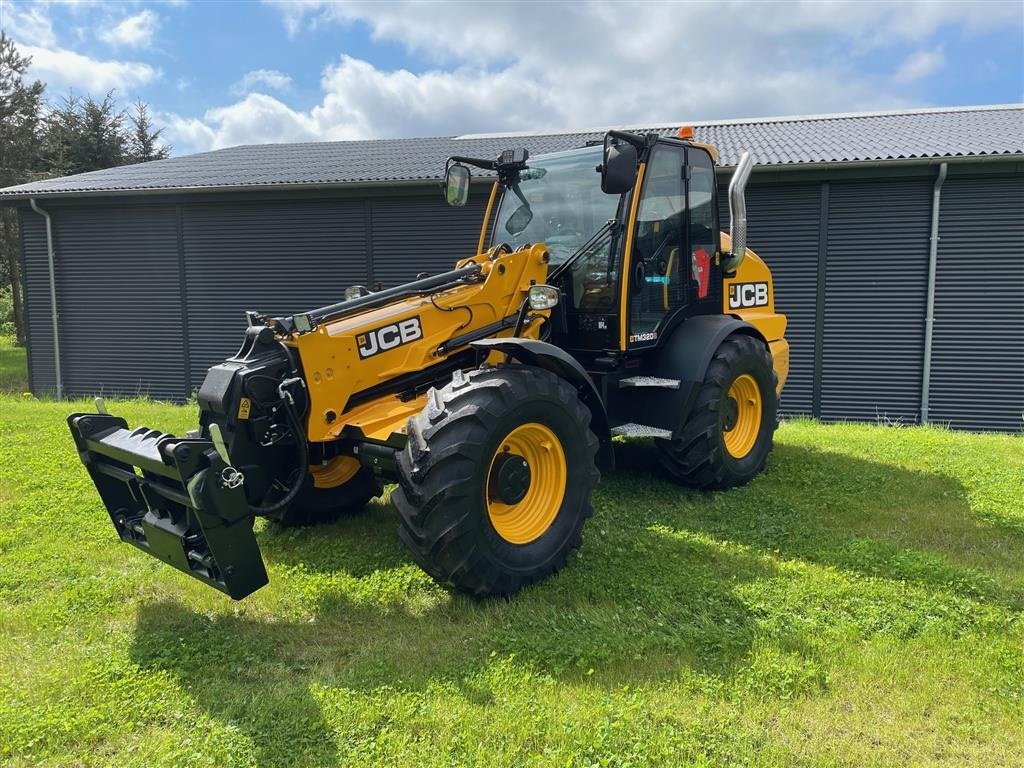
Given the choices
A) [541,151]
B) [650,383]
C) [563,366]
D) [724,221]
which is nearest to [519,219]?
[650,383]

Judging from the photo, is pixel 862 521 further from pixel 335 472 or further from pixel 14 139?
pixel 14 139

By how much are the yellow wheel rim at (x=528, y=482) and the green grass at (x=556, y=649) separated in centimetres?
37

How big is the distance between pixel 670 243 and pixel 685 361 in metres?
0.96

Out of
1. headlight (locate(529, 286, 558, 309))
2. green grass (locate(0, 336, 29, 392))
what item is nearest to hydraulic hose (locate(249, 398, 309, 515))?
headlight (locate(529, 286, 558, 309))

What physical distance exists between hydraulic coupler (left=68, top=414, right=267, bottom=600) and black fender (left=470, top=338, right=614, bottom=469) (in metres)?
1.63

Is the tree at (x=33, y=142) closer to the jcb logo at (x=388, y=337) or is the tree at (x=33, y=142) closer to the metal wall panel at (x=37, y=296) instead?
the metal wall panel at (x=37, y=296)

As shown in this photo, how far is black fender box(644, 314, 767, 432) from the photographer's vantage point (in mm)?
5379

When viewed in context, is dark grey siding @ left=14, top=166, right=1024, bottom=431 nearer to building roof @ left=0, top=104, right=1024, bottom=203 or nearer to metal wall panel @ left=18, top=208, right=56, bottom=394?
metal wall panel @ left=18, top=208, right=56, bottom=394

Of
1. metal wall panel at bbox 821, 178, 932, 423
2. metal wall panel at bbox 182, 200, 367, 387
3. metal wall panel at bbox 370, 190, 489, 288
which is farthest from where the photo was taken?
metal wall panel at bbox 182, 200, 367, 387

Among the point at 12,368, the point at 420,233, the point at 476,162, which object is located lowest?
the point at 12,368

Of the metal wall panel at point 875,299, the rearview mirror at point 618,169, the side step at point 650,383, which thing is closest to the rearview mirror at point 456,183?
the rearview mirror at point 618,169

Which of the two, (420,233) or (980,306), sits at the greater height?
(420,233)

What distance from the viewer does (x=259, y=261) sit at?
12.0m

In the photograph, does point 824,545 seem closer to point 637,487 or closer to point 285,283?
point 637,487
